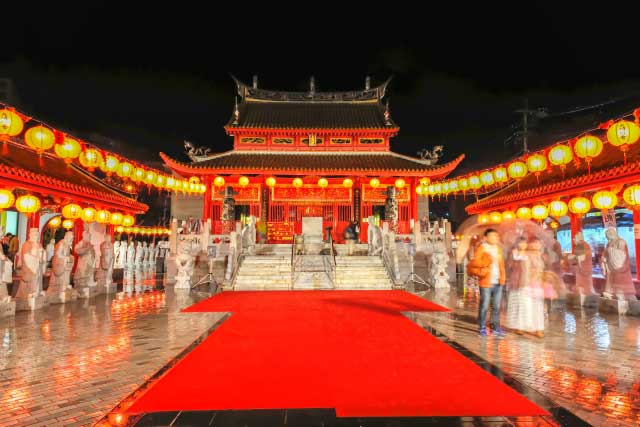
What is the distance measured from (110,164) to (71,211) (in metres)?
1.91

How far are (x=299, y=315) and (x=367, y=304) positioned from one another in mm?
2179

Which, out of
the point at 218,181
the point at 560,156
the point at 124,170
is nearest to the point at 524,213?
the point at 560,156

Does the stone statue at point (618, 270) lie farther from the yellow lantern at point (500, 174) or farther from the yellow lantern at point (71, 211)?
the yellow lantern at point (71, 211)

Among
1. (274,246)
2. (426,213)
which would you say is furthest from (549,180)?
(426,213)

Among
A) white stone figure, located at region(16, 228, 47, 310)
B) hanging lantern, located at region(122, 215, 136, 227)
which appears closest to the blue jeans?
white stone figure, located at region(16, 228, 47, 310)

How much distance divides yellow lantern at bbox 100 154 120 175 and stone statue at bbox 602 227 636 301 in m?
13.3

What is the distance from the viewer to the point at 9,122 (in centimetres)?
727

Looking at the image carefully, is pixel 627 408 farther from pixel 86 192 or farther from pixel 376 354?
pixel 86 192

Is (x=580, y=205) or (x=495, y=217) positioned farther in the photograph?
(x=495, y=217)

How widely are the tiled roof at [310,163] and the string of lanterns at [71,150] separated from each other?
12.6 feet

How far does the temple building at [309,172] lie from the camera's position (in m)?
18.0

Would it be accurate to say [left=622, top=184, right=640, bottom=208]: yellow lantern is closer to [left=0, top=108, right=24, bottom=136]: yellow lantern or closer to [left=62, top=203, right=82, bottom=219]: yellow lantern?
[left=0, top=108, right=24, bottom=136]: yellow lantern

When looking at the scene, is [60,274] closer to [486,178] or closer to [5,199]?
[5,199]

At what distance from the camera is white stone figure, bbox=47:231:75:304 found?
31.6 ft
